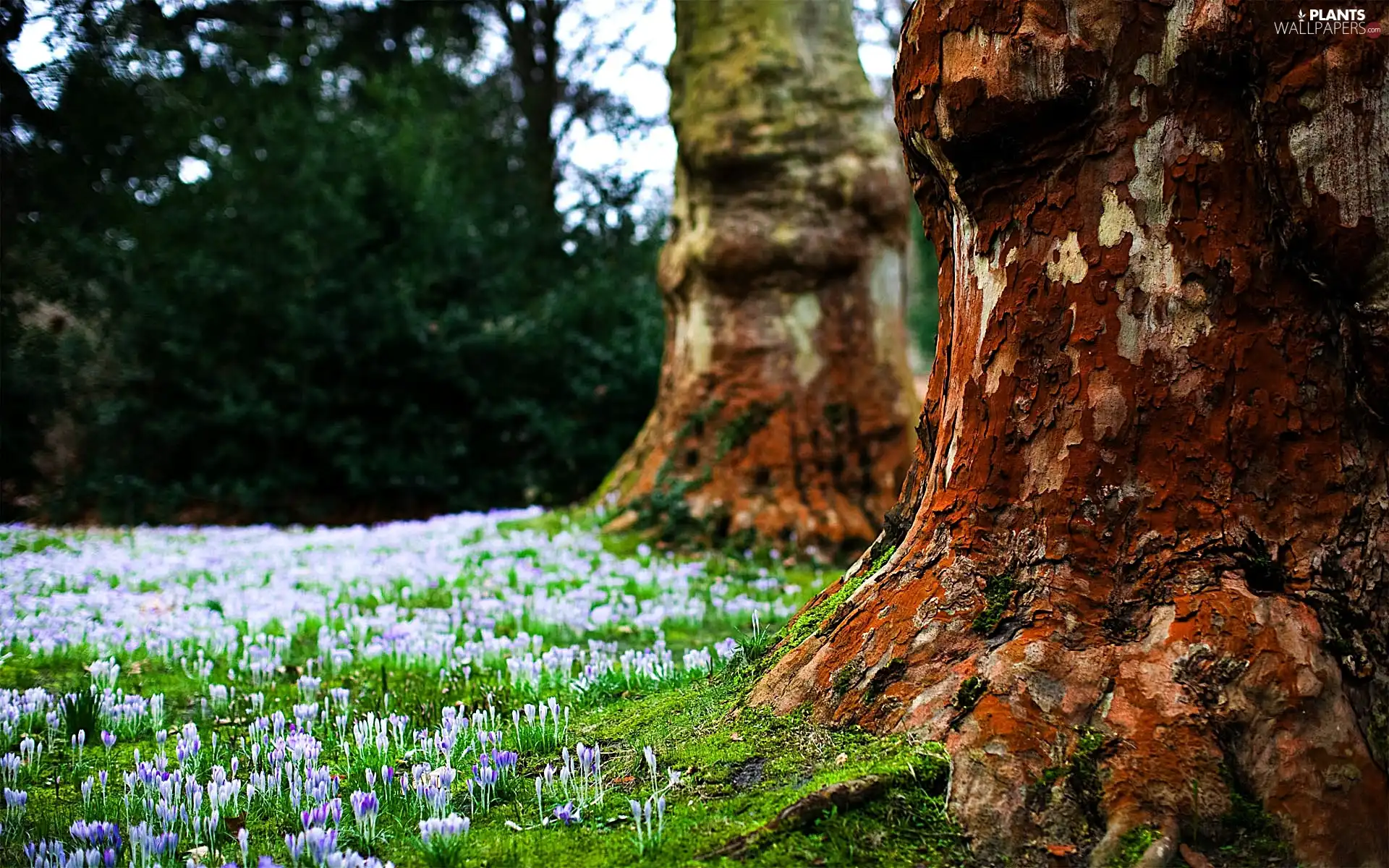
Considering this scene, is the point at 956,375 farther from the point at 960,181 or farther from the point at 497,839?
the point at 497,839

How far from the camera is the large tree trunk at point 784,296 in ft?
29.2

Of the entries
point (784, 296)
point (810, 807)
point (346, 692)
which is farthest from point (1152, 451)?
point (784, 296)

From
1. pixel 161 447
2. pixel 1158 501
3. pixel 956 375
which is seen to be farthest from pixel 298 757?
pixel 161 447

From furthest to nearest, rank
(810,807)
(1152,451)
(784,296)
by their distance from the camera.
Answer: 1. (784,296)
2. (1152,451)
3. (810,807)

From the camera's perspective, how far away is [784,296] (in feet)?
29.8

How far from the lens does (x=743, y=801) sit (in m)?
2.52

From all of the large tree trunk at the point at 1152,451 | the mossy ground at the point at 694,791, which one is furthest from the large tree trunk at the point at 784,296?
the large tree trunk at the point at 1152,451

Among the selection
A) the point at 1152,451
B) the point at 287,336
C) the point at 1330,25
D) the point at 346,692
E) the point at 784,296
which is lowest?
the point at 346,692

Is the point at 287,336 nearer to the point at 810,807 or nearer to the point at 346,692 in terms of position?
the point at 346,692

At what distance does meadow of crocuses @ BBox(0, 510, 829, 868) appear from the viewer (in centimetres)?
263

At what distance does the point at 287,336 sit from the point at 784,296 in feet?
26.8

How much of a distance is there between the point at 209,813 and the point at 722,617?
12.0 ft

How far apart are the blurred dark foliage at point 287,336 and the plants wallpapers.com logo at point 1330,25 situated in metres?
12.5

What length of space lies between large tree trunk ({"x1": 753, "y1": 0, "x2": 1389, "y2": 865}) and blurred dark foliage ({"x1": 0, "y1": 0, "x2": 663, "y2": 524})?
1195 centimetres
